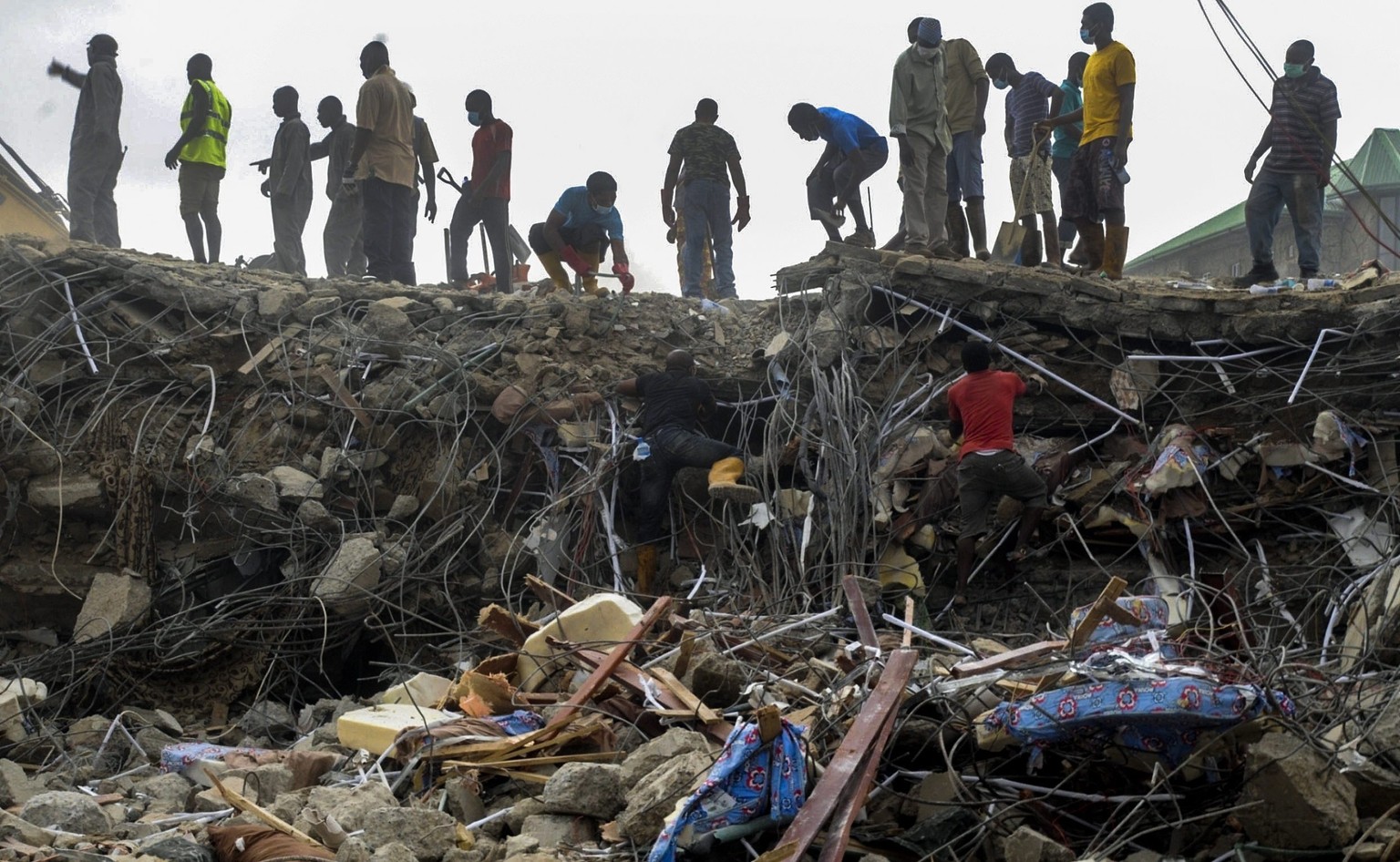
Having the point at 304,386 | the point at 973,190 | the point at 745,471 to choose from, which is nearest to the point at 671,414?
the point at 745,471

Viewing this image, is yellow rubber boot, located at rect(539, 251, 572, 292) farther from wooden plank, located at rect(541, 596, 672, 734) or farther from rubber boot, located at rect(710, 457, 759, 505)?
wooden plank, located at rect(541, 596, 672, 734)

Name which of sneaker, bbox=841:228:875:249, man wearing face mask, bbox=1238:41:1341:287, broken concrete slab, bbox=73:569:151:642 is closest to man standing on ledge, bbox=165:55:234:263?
broken concrete slab, bbox=73:569:151:642

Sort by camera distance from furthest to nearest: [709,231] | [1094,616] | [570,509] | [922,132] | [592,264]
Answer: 1. [709,231]
2. [592,264]
3. [922,132]
4. [570,509]
5. [1094,616]

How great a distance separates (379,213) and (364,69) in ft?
3.49

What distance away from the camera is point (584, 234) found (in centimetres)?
1073

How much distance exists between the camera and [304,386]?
29.7 feet

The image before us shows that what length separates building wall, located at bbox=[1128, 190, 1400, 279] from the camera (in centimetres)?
1916

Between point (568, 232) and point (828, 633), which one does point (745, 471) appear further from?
point (568, 232)

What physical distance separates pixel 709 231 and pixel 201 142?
4.12 meters

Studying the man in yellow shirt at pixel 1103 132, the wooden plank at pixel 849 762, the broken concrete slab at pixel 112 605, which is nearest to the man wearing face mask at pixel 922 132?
the man in yellow shirt at pixel 1103 132

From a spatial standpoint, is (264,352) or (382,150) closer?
(264,352)

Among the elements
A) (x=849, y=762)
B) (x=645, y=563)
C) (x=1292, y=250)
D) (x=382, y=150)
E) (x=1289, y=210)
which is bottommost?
(x=849, y=762)

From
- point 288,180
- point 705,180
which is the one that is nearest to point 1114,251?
point 705,180

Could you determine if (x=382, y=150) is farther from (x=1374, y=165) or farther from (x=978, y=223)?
(x=1374, y=165)
